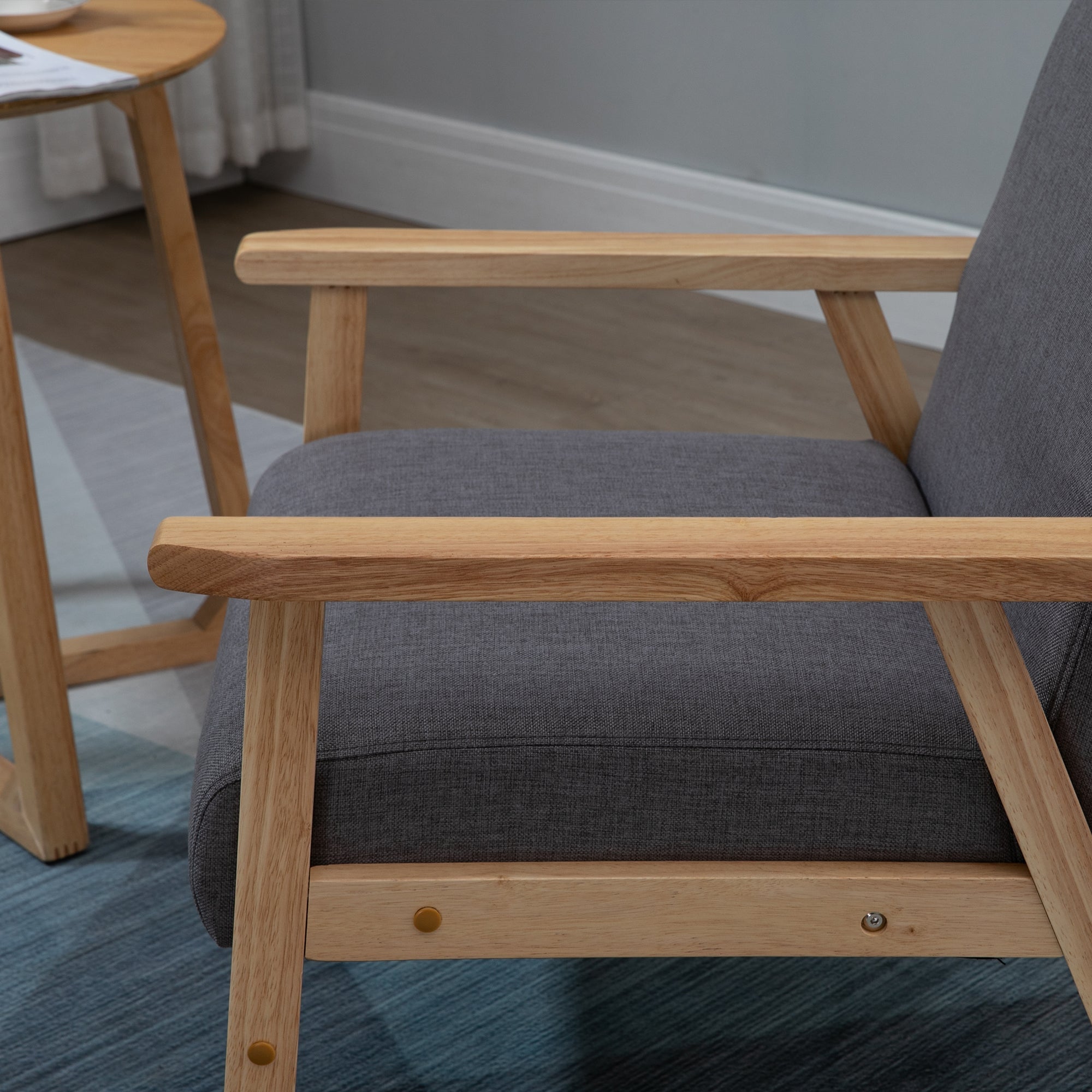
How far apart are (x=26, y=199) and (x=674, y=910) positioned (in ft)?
8.96

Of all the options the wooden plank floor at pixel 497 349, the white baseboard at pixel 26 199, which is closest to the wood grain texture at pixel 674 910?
the wooden plank floor at pixel 497 349

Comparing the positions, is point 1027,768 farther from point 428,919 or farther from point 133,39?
point 133,39

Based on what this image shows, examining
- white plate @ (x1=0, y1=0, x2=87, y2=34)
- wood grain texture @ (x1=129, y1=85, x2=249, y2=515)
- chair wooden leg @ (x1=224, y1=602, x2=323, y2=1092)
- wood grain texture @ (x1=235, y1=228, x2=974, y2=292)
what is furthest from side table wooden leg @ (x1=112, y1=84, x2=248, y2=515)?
chair wooden leg @ (x1=224, y1=602, x2=323, y2=1092)

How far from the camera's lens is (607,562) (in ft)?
2.24

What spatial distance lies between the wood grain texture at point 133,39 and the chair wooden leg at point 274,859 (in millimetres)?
613

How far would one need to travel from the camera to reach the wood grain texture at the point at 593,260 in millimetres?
1086

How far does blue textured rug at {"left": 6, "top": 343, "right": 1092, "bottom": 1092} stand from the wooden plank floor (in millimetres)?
1094

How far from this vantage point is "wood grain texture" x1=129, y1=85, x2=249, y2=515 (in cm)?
135

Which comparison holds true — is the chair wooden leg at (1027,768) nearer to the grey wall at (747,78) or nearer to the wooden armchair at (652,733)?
the wooden armchair at (652,733)

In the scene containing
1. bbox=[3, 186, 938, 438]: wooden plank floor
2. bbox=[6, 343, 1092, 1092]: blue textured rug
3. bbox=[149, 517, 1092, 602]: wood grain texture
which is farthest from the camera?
bbox=[3, 186, 938, 438]: wooden plank floor

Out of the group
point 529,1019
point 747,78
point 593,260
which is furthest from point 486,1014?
point 747,78

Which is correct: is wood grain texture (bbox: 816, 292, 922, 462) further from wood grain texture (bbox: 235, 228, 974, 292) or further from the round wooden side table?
the round wooden side table

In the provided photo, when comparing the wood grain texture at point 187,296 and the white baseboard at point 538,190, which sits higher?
the wood grain texture at point 187,296

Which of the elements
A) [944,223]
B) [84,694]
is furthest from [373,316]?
[84,694]
